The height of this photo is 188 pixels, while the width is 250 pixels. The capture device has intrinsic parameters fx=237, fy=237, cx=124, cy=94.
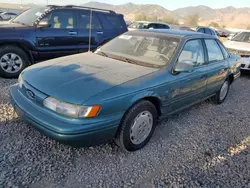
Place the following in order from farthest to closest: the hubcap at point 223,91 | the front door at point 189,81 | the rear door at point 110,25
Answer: the rear door at point 110,25
the hubcap at point 223,91
the front door at point 189,81

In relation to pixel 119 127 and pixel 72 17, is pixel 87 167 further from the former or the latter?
pixel 72 17

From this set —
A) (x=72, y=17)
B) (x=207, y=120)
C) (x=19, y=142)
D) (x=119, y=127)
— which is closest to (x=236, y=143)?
(x=207, y=120)

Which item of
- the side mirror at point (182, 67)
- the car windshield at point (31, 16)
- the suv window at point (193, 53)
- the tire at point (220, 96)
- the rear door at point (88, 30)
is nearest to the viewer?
the side mirror at point (182, 67)

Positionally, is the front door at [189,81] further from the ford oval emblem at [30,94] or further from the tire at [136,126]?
the ford oval emblem at [30,94]

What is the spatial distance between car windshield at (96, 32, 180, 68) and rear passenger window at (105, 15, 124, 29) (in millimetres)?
2702

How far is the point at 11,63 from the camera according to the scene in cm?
522

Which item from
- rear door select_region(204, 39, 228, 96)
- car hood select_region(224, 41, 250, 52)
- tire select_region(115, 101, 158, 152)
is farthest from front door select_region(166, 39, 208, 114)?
car hood select_region(224, 41, 250, 52)

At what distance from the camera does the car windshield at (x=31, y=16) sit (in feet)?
18.6

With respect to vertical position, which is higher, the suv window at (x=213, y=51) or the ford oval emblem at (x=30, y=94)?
the suv window at (x=213, y=51)

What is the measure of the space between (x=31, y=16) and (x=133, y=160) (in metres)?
4.67

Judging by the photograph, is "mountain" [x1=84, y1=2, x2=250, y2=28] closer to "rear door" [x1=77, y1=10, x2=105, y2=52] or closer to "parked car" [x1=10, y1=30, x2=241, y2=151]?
"rear door" [x1=77, y1=10, x2=105, y2=52]

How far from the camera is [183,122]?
410 centimetres

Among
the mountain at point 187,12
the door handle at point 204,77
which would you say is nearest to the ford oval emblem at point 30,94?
the door handle at point 204,77

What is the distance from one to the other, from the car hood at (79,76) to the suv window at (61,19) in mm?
2590
